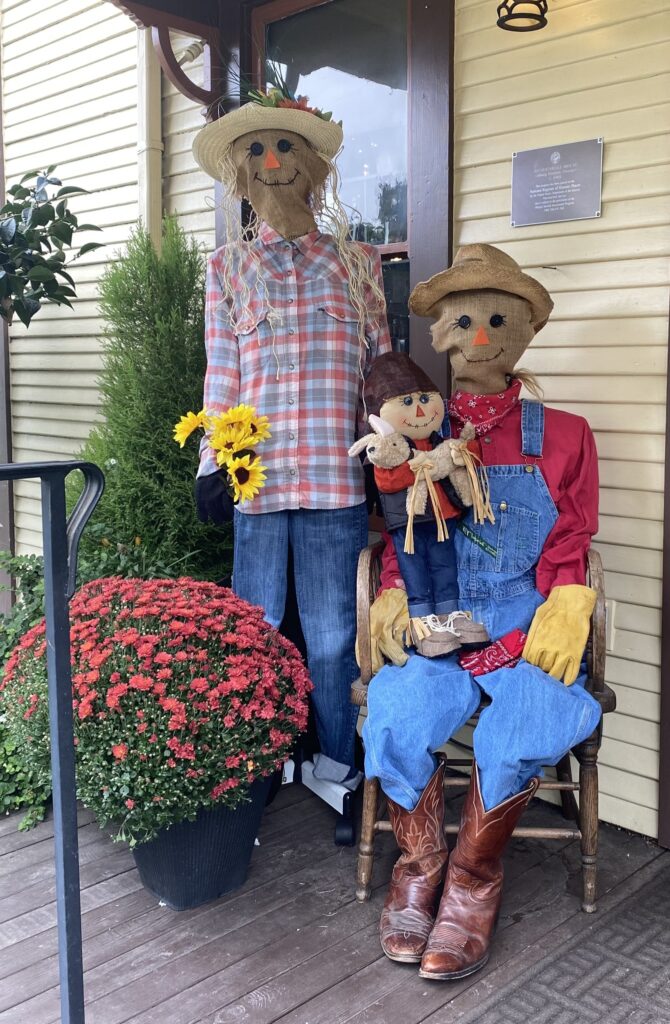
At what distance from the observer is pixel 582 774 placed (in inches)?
92.2

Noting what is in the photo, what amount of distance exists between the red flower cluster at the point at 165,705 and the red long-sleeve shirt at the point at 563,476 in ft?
2.34

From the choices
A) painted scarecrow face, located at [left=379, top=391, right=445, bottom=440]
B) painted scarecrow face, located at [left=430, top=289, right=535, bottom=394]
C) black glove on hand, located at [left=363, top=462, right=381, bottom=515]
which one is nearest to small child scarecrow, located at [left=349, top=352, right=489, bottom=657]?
painted scarecrow face, located at [left=379, top=391, right=445, bottom=440]

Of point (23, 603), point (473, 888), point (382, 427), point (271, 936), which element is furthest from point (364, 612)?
point (23, 603)

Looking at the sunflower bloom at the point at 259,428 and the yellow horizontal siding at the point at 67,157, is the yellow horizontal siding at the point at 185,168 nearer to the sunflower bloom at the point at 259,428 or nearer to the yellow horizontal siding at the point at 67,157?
the yellow horizontal siding at the point at 67,157

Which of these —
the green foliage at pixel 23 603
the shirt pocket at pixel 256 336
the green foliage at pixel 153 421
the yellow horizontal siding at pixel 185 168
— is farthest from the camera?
the yellow horizontal siding at pixel 185 168

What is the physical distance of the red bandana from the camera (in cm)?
246

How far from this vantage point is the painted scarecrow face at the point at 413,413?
2.42 m

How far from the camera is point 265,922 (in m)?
2.36

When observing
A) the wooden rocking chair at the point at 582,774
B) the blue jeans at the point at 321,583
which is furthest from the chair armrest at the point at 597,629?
the blue jeans at the point at 321,583

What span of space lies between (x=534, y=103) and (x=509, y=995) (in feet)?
7.52

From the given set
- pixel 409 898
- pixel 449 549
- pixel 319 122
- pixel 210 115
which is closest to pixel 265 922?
pixel 409 898

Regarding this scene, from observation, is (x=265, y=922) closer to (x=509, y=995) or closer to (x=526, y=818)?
(x=509, y=995)

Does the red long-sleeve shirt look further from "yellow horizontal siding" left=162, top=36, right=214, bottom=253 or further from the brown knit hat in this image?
"yellow horizontal siding" left=162, top=36, right=214, bottom=253

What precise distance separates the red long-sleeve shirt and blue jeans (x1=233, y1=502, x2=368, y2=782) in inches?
20.0
